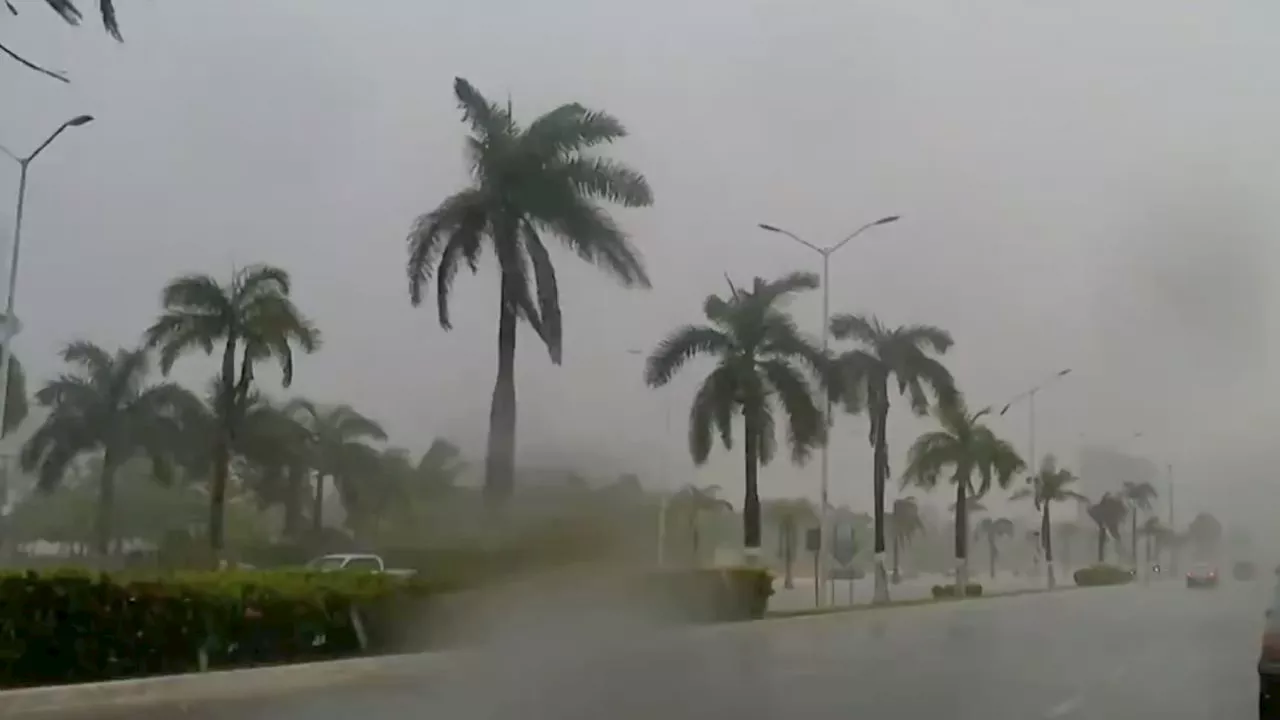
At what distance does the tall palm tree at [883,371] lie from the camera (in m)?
39.0

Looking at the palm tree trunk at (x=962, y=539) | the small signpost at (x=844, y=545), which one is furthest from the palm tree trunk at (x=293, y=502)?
the palm tree trunk at (x=962, y=539)

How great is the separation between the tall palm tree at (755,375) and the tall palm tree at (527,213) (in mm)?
7695

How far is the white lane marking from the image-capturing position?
44.4 ft

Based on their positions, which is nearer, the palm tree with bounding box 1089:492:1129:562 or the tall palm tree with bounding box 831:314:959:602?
the tall palm tree with bounding box 831:314:959:602

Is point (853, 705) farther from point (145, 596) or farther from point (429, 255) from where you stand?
point (429, 255)

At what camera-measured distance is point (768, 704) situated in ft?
45.7

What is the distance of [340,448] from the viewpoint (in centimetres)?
2703

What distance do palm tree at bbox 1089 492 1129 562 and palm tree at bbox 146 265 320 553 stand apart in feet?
132

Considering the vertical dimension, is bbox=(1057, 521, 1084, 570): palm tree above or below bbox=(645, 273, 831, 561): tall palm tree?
below

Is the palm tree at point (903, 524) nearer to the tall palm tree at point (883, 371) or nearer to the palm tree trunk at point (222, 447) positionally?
the tall palm tree at point (883, 371)

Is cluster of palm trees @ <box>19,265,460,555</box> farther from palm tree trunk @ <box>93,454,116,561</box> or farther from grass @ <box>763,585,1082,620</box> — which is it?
grass @ <box>763,585,1082,620</box>

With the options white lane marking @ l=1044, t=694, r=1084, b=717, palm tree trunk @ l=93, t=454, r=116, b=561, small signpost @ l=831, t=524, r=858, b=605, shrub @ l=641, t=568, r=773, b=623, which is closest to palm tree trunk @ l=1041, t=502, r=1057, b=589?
small signpost @ l=831, t=524, r=858, b=605

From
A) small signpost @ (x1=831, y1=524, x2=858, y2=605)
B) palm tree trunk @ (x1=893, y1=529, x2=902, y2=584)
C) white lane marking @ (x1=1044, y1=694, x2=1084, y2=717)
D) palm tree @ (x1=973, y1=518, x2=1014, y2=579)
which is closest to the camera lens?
white lane marking @ (x1=1044, y1=694, x2=1084, y2=717)

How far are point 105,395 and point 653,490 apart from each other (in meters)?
12.2
